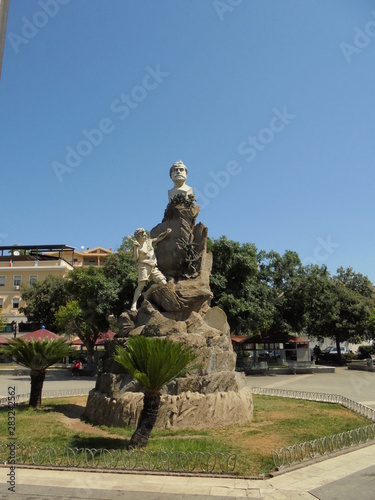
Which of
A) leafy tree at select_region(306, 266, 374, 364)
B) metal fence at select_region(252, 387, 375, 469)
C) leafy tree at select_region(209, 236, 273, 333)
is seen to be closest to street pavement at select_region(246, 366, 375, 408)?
leafy tree at select_region(209, 236, 273, 333)

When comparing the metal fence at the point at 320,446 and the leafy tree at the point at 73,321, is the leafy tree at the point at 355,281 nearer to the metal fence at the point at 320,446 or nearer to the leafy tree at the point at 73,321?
the leafy tree at the point at 73,321

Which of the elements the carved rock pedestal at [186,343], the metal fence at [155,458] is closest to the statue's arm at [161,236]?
the carved rock pedestal at [186,343]

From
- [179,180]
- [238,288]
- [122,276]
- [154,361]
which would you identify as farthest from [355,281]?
[154,361]

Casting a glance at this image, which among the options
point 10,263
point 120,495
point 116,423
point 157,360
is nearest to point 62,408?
point 116,423

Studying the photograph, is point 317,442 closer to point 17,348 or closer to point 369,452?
point 369,452

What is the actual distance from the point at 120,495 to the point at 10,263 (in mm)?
45905

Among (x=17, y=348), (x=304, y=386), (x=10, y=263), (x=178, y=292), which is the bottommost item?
(x=304, y=386)

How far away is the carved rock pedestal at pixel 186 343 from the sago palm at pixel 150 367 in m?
2.04

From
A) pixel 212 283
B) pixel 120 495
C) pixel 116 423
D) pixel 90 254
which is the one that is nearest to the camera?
pixel 120 495

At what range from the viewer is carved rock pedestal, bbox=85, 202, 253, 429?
11.0 m

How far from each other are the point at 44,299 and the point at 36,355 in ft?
102

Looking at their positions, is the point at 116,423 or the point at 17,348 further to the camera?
the point at 17,348

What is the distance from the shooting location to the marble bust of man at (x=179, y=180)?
50.9 feet

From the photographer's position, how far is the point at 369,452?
30.0 feet
